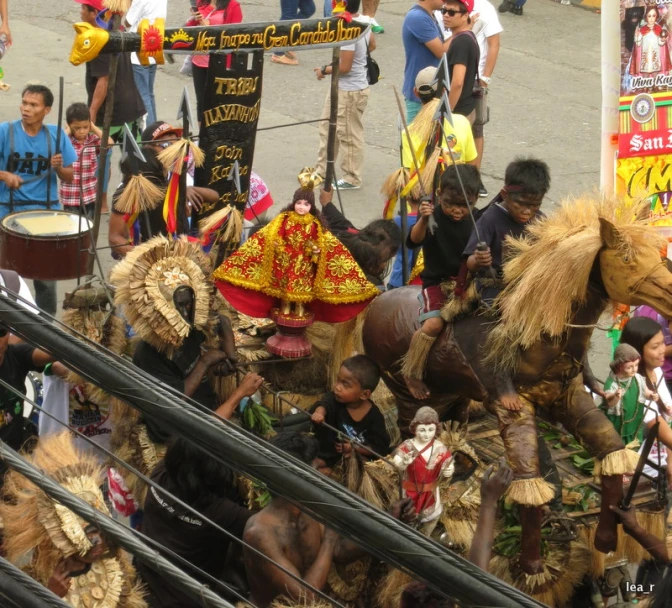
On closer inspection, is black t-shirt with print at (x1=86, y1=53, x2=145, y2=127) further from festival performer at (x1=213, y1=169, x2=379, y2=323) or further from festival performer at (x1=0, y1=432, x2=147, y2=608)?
festival performer at (x1=0, y1=432, x2=147, y2=608)

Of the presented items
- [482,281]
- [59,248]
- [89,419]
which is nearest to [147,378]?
[482,281]

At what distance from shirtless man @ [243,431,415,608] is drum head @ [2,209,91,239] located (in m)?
3.02

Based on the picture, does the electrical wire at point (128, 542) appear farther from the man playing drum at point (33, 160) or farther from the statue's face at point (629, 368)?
the man playing drum at point (33, 160)

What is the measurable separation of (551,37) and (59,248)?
10.4 metres

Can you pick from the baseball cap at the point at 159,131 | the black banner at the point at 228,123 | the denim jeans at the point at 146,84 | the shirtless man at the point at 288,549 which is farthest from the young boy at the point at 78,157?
the shirtless man at the point at 288,549

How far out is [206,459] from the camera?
197 inches

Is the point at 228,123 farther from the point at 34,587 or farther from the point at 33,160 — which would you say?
the point at 34,587

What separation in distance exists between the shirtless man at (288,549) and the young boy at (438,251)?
1231mm

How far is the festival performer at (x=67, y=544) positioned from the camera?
395cm

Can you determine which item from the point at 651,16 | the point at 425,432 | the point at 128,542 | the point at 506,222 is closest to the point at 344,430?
the point at 425,432

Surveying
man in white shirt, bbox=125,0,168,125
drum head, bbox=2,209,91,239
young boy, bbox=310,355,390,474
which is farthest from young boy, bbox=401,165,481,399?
man in white shirt, bbox=125,0,168,125

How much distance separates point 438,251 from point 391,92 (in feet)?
27.5

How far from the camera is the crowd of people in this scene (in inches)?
170

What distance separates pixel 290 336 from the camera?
655cm
